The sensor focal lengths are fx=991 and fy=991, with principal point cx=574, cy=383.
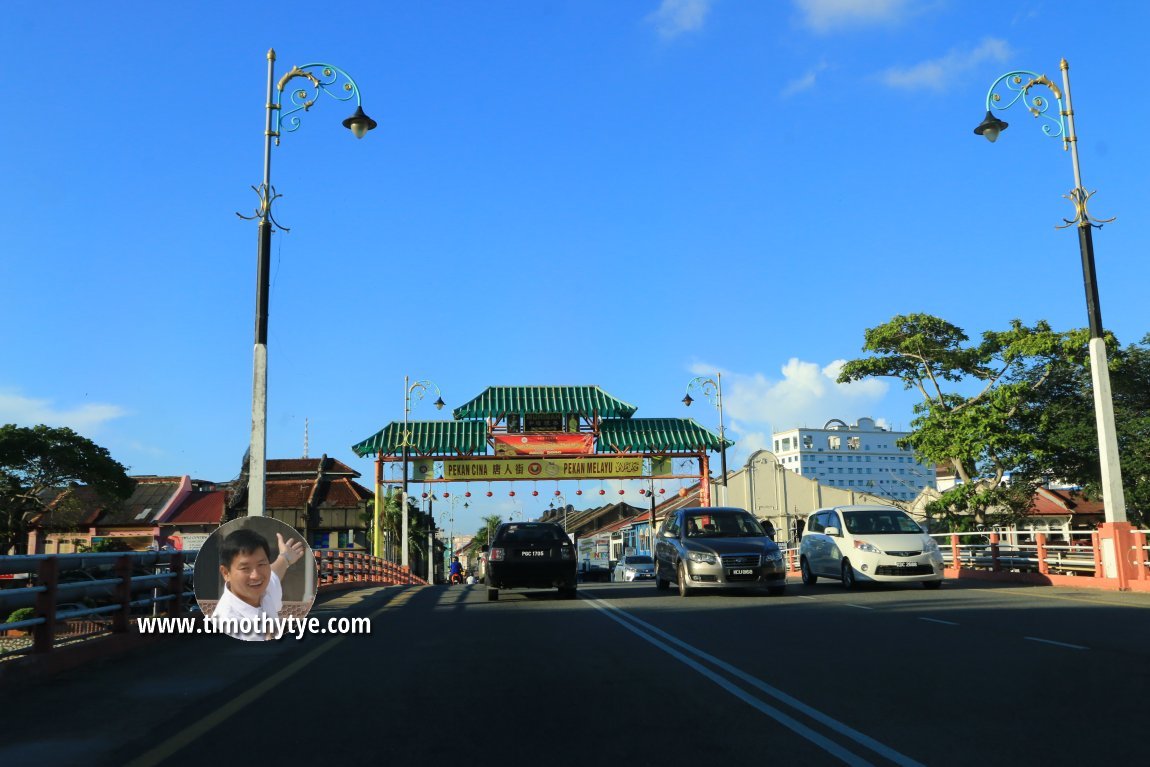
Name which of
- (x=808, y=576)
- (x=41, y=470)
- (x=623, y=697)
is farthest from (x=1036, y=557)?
(x=41, y=470)

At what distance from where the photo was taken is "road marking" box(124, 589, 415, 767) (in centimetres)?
561

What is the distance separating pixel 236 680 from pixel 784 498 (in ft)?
225

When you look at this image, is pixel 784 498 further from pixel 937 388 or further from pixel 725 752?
pixel 725 752

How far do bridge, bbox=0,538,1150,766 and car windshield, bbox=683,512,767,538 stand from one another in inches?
240

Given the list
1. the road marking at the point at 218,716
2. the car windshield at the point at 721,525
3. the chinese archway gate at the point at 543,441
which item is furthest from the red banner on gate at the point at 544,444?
the road marking at the point at 218,716

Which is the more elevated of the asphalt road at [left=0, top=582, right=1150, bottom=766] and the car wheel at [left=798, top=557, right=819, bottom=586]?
the car wheel at [left=798, top=557, right=819, bottom=586]

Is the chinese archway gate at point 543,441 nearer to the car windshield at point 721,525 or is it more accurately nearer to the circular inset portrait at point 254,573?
the car windshield at point 721,525

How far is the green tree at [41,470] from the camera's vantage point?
39.2 meters

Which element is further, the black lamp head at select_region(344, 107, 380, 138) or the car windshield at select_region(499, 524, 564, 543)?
the car windshield at select_region(499, 524, 564, 543)

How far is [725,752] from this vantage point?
553cm

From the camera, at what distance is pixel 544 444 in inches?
1704

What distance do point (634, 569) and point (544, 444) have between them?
6632 mm

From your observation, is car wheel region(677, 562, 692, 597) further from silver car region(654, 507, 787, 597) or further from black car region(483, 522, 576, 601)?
black car region(483, 522, 576, 601)

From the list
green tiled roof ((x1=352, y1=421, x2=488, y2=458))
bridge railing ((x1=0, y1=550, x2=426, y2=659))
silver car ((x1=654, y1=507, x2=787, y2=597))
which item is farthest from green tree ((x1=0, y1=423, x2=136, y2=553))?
silver car ((x1=654, y1=507, x2=787, y2=597))
